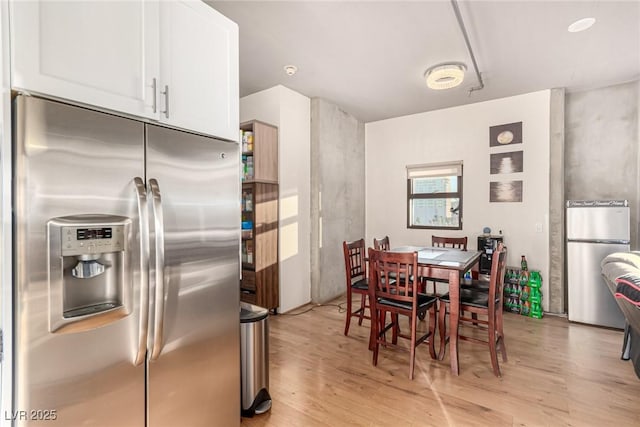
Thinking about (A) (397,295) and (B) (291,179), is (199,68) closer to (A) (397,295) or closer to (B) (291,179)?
(A) (397,295)

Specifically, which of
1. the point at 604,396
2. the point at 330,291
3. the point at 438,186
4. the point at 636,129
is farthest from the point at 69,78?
the point at 636,129

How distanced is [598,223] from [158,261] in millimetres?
4398

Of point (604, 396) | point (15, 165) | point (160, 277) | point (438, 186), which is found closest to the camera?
point (15, 165)

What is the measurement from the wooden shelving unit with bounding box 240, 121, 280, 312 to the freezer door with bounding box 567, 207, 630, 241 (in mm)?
3525

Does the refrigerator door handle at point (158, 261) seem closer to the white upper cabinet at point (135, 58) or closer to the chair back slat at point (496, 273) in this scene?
the white upper cabinet at point (135, 58)

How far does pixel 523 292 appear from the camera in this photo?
157 inches

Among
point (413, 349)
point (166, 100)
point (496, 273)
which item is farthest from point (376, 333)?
point (166, 100)

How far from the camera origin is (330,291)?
464cm

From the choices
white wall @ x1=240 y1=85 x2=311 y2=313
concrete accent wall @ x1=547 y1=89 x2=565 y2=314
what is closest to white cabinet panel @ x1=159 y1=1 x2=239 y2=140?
white wall @ x1=240 y1=85 x2=311 y2=313

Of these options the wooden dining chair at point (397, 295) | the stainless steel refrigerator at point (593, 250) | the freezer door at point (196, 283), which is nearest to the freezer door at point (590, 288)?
the stainless steel refrigerator at point (593, 250)

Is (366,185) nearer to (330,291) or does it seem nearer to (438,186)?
(438,186)

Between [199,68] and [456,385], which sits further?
[456,385]

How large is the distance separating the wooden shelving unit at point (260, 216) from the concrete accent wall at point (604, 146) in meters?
3.90

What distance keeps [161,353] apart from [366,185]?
4622 millimetres
